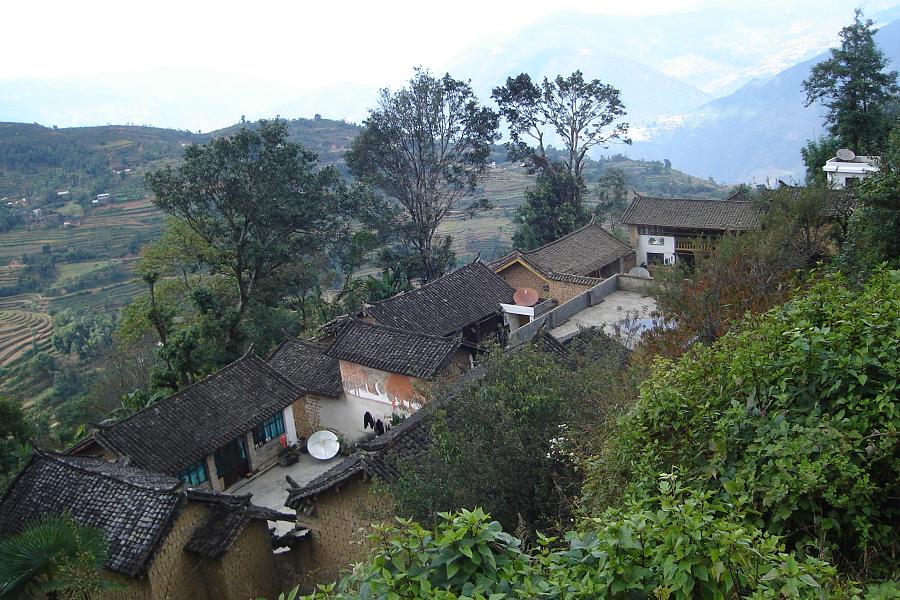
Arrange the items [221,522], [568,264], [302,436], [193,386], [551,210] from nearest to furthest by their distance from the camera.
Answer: [221,522] < [193,386] < [302,436] < [568,264] < [551,210]

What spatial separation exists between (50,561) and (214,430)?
→ 27.7 ft

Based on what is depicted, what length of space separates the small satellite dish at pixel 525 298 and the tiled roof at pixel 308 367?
23.6 feet

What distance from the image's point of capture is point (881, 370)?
5.86 m

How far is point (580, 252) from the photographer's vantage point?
98.3 feet

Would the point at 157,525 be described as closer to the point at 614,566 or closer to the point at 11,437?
the point at 11,437

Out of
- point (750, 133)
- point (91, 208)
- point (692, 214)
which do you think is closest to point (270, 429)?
point (692, 214)

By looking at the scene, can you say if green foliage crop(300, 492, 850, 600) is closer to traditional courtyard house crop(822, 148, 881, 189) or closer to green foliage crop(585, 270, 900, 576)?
green foliage crop(585, 270, 900, 576)

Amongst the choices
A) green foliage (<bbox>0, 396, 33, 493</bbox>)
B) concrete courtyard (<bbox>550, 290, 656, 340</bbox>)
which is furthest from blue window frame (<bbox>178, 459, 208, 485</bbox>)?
concrete courtyard (<bbox>550, 290, 656, 340</bbox>)

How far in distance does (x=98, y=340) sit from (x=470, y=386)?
31.7 m

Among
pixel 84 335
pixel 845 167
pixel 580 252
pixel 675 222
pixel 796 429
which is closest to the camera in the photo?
pixel 796 429

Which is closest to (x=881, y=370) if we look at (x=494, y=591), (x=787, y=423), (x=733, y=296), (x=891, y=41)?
(x=787, y=423)

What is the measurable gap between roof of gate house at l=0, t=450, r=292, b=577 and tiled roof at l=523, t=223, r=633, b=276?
17.2 meters

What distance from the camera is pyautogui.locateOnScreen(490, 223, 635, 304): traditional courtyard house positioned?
26.9 metres

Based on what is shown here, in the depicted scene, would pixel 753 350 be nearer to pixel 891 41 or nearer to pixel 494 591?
pixel 494 591
